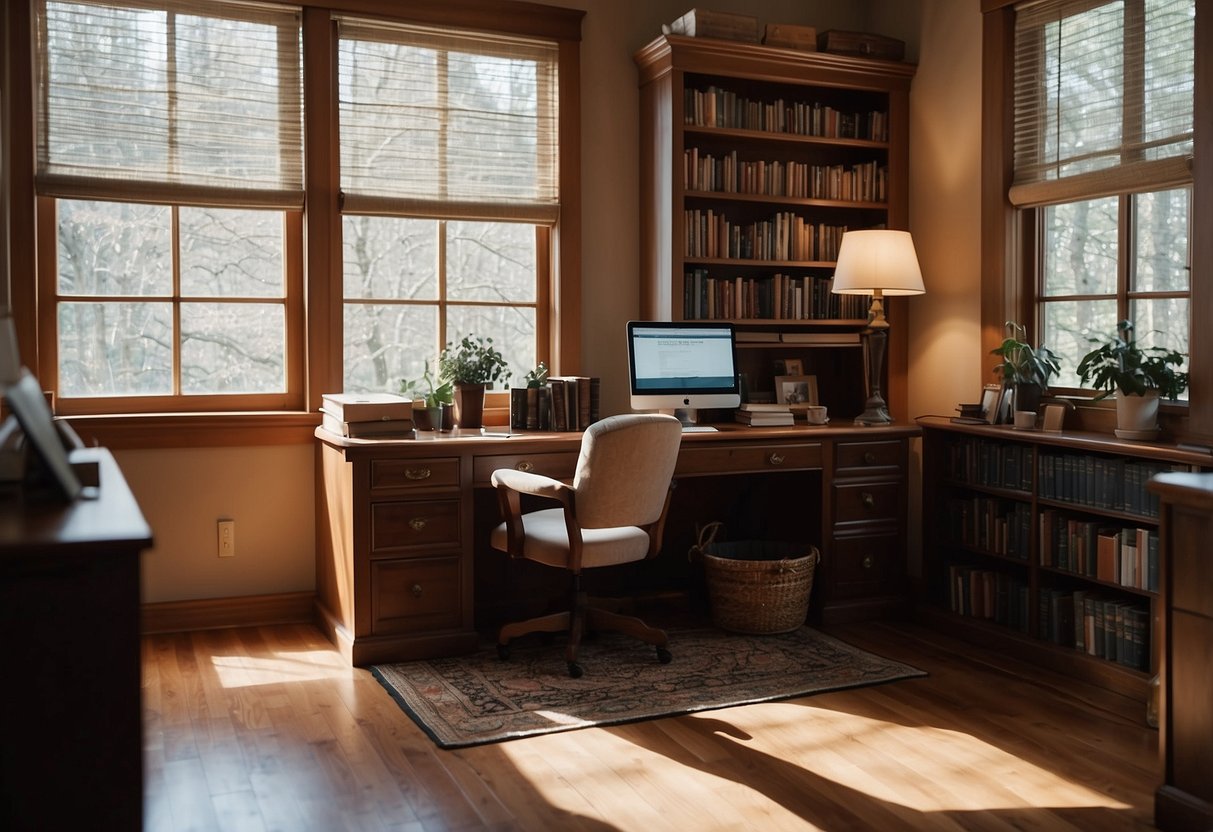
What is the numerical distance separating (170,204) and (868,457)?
2825 millimetres

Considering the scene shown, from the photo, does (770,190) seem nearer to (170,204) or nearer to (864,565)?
(864,565)

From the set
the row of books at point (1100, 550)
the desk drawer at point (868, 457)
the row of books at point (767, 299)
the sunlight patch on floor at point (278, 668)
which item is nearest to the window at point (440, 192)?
the row of books at point (767, 299)

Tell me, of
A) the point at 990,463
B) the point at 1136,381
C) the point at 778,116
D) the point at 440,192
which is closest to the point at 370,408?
the point at 440,192

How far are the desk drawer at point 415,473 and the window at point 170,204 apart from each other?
2.57ft

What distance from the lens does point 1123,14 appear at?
12.6ft

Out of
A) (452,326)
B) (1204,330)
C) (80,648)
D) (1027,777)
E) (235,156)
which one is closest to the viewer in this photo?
(80,648)

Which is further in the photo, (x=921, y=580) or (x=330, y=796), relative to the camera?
(x=921, y=580)

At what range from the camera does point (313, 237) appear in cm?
419

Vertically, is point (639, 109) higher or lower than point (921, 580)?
higher

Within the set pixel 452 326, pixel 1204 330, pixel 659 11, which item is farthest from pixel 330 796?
pixel 659 11

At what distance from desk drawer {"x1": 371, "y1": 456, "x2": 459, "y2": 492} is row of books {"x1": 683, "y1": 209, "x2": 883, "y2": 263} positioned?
139 centimetres

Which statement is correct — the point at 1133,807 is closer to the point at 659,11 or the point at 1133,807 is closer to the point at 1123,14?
the point at 1123,14

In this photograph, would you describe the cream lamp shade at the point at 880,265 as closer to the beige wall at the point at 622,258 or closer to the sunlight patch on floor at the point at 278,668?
the beige wall at the point at 622,258

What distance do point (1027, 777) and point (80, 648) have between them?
2.28m
